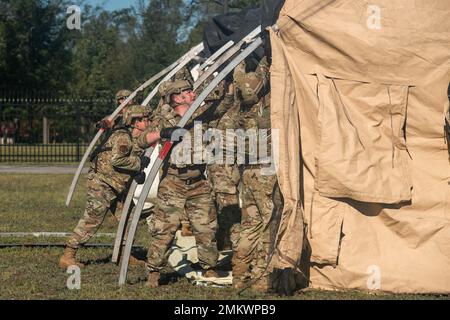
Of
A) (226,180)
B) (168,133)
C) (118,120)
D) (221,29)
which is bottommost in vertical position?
(226,180)

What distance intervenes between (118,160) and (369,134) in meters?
3.04

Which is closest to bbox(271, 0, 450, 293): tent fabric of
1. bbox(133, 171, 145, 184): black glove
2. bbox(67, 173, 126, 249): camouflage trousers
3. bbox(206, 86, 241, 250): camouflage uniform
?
bbox(206, 86, 241, 250): camouflage uniform

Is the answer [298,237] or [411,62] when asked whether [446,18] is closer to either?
[411,62]

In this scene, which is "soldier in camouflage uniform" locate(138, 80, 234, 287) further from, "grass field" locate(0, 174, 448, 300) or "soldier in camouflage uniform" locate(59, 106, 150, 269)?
"soldier in camouflage uniform" locate(59, 106, 150, 269)

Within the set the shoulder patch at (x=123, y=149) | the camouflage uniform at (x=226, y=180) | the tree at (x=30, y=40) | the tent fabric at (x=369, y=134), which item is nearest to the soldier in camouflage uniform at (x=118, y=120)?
the shoulder patch at (x=123, y=149)

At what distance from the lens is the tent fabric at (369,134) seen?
8336 millimetres

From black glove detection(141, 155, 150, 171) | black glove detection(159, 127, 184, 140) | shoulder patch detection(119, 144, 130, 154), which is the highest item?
black glove detection(159, 127, 184, 140)

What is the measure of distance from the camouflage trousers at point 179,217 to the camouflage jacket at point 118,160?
121cm

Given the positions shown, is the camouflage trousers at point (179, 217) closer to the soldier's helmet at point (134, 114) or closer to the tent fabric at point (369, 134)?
the tent fabric at point (369, 134)

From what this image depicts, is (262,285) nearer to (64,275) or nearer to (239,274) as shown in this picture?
(239,274)

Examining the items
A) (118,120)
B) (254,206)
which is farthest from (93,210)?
(254,206)

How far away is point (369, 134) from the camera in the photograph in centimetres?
844

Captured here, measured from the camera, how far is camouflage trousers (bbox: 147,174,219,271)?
8.67 m

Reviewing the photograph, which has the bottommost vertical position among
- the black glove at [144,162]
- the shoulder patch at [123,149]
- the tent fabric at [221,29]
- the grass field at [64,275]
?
the grass field at [64,275]
